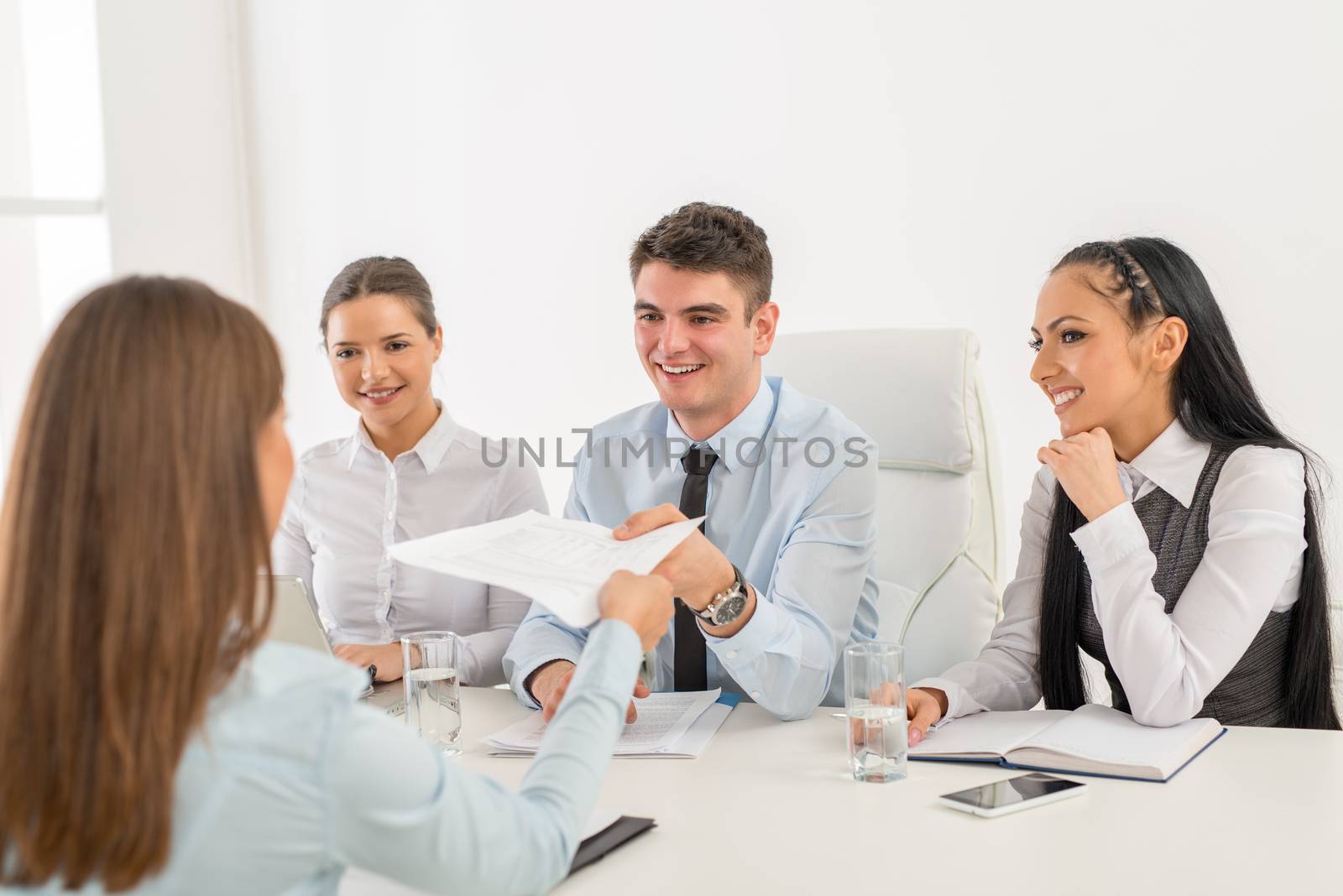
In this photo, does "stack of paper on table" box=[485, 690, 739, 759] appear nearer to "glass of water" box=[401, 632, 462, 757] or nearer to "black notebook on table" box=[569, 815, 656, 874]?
"glass of water" box=[401, 632, 462, 757]

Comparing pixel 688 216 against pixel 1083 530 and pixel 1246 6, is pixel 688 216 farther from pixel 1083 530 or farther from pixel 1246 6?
pixel 1246 6

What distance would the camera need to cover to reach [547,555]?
1198 mm

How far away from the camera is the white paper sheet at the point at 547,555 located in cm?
106

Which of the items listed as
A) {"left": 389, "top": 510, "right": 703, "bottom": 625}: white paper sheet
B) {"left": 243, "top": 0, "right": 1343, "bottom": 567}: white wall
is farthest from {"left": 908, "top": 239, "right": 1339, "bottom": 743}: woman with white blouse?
{"left": 243, "top": 0, "right": 1343, "bottom": 567}: white wall

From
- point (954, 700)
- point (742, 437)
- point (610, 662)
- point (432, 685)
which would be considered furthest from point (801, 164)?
point (610, 662)

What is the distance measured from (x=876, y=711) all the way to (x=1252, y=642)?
689 mm

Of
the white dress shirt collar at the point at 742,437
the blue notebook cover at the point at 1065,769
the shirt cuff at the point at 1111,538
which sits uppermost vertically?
the white dress shirt collar at the point at 742,437

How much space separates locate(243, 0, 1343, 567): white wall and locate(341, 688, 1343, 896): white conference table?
136 centimetres

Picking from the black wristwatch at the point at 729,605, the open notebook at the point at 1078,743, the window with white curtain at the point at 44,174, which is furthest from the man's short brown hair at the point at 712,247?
the window with white curtain at the point at 44,174

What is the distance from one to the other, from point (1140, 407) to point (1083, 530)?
295mm

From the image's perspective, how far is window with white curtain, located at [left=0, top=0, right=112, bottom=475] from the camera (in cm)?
333

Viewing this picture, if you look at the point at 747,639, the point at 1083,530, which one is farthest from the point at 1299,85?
the point at 747,639

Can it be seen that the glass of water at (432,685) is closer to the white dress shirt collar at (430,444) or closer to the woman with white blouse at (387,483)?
the woman with white blouse at (387,483)

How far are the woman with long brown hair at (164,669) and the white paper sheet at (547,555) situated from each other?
28 cm
